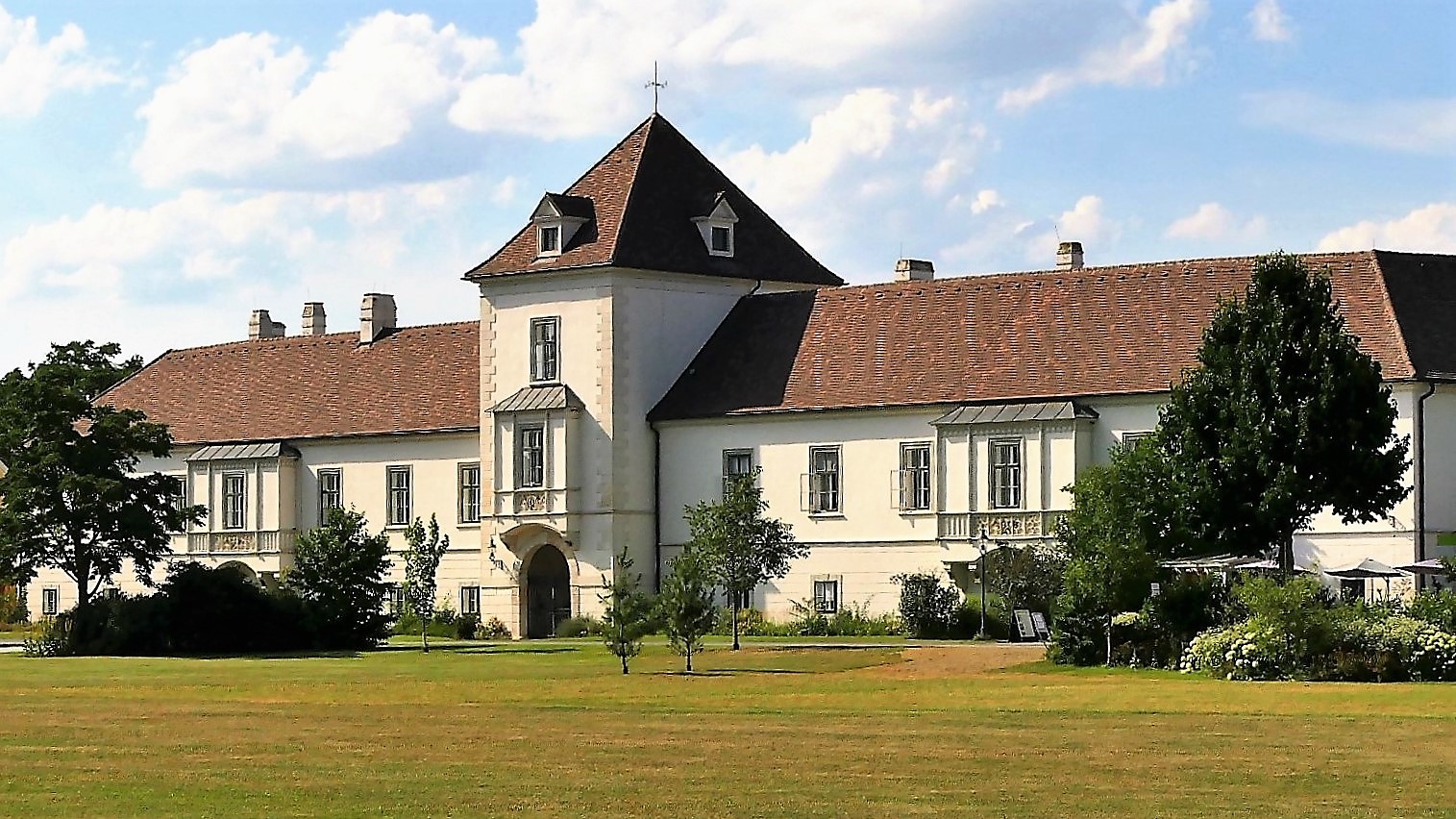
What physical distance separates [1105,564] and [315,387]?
3709 centimetres

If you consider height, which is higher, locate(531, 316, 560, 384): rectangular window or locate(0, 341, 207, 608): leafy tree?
locate(531, 316, 560, 384): rectangular window

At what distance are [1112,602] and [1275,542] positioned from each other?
16.3 ft

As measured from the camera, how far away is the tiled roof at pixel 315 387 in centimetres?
7294

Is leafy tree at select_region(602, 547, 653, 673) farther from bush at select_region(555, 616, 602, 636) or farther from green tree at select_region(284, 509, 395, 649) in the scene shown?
bush at select_region(555, 616, 602, 636)

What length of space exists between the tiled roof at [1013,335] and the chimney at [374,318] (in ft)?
47.5

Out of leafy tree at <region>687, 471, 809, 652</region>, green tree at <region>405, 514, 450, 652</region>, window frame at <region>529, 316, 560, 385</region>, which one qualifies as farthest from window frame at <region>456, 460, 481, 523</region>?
leafy tree at <region>687, 471, 809, 652</region>

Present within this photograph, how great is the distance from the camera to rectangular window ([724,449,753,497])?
64750mm

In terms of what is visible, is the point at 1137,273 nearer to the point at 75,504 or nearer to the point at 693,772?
the point at 75,504

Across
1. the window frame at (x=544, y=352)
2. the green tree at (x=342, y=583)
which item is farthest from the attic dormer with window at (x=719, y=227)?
the green tree at (x=342, y=583)

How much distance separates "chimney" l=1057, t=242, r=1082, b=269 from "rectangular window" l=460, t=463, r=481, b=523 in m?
16.3

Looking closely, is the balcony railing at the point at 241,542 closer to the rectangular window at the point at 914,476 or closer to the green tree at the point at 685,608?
the rectangular window at the point at 914,476

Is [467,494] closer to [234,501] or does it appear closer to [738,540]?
[234,501]

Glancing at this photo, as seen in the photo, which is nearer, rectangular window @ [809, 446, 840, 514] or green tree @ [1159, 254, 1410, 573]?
green tree @ [1159, 254, 1410, 573]

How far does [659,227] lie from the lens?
66812mm
